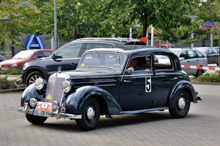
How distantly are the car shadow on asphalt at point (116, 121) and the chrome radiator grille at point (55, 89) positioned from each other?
661 mm

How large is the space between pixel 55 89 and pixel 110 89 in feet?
3.85

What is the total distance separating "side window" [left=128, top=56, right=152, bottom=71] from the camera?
10.3 metres

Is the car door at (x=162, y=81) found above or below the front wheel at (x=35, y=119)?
above

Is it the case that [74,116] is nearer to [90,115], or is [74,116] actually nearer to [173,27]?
[90,115]

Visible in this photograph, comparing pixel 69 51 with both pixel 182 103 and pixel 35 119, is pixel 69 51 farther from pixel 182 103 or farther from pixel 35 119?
pixel 35 119

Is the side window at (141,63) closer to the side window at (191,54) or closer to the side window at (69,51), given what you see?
the side window at (69,51)

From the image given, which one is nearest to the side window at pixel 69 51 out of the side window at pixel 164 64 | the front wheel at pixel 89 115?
the side window at pixel 164 64

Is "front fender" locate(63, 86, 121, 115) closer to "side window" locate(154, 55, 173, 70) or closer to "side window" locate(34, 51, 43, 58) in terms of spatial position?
"side window" locate(154, 55, 173, 70)

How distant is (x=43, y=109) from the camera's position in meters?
9.19

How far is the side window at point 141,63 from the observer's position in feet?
33.9

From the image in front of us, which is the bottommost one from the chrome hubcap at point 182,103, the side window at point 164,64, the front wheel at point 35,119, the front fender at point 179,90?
the front wheel at point 35,119

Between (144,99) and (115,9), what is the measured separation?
37.0ft

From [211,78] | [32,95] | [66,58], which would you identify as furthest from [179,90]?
[211,78]

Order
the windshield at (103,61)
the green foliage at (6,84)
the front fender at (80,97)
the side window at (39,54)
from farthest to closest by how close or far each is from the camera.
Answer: the side window at (39,54) < the green foliage at (6,84) < the windshield at (103,61) < the front fender at (80,97)
